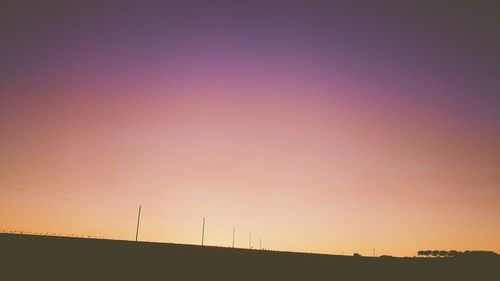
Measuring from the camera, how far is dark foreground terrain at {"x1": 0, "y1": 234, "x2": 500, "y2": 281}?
1973cm

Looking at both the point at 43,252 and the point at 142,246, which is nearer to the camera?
the point at 43,252

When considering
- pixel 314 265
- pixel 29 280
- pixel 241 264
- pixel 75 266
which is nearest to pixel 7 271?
pixel 29 280

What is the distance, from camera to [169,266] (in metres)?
24.0

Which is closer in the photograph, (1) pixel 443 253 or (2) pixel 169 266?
(2) pixel 169 266

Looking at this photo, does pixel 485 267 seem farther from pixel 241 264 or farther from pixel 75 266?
pixel 75 266

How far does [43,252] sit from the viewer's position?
23125 mm

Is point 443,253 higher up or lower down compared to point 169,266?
lower down

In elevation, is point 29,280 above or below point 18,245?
below

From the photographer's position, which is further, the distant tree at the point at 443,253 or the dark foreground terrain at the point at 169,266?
the distant tree at the point at 443,253

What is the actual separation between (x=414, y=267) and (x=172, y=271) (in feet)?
84.0

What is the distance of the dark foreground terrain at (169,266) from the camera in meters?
19.7

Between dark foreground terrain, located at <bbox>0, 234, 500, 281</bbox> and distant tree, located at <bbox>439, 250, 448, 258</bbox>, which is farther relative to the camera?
distant tree, located at <bbox>439, 250, 448, 258</bbox>

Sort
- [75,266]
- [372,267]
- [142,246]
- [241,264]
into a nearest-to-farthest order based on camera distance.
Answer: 1. [75,266]
2. [241,264]
3. [142,246]
4. [372,267]

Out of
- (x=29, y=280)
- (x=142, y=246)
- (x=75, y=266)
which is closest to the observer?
(x=29, y=280)
